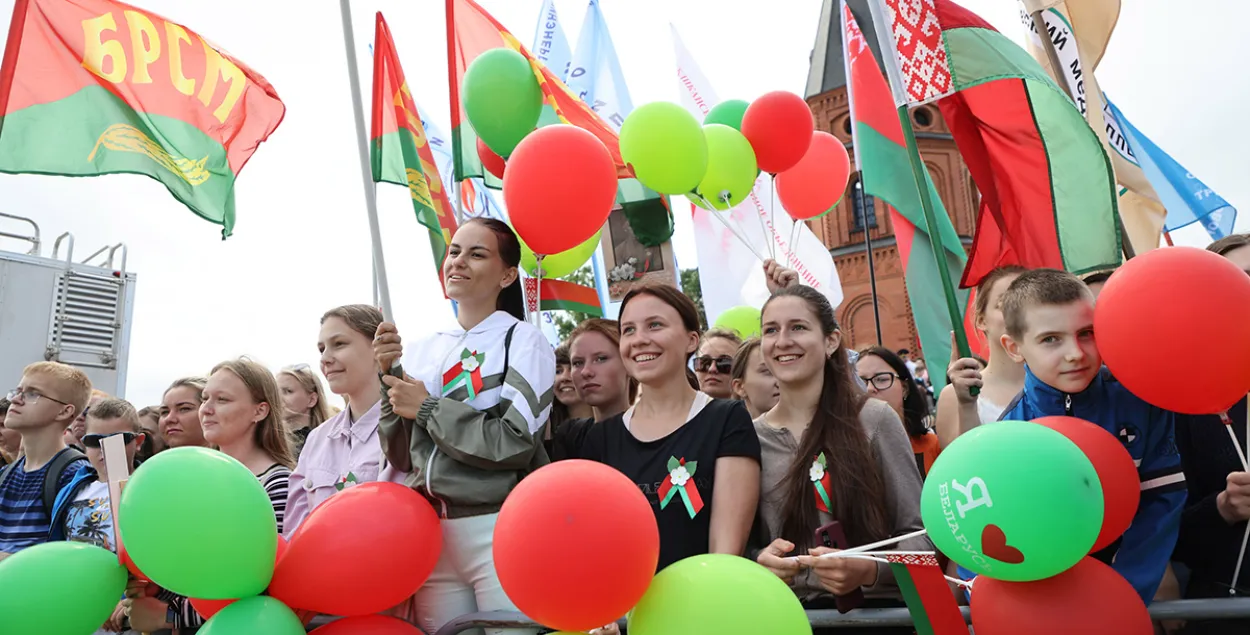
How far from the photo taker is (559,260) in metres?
4.64

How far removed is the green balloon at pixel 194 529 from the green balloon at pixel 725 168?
3.24 metres

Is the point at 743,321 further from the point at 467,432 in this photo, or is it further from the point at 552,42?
the point at 552,42

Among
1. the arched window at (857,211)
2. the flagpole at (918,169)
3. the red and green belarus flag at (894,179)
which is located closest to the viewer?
the flagpole at (918,169)

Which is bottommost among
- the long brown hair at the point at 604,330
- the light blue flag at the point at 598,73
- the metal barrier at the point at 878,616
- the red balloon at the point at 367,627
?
the metal barrier at the point at 878,616

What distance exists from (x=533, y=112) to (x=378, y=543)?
9.19ft

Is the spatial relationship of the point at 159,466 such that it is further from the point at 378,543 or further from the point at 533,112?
the point at 533,112

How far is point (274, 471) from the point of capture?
3576mm

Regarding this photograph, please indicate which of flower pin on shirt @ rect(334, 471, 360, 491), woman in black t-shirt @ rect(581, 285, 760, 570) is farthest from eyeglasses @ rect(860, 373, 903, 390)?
flower pin on shirt @ rect(334, 471, 360, 491)

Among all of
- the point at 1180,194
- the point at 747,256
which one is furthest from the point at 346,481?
the point at 1180,194

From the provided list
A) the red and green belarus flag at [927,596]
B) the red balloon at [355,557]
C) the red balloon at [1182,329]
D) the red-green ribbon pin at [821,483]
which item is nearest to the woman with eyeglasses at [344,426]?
the red balloon at [355,557]

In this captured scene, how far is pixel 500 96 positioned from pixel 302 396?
220 centimetres

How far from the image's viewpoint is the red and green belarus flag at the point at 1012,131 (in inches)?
156

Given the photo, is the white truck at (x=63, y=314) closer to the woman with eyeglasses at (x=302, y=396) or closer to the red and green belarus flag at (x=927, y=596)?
the woman with eyeglasses at (x=302, y=396)

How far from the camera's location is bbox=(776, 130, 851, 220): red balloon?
550 centimetres
